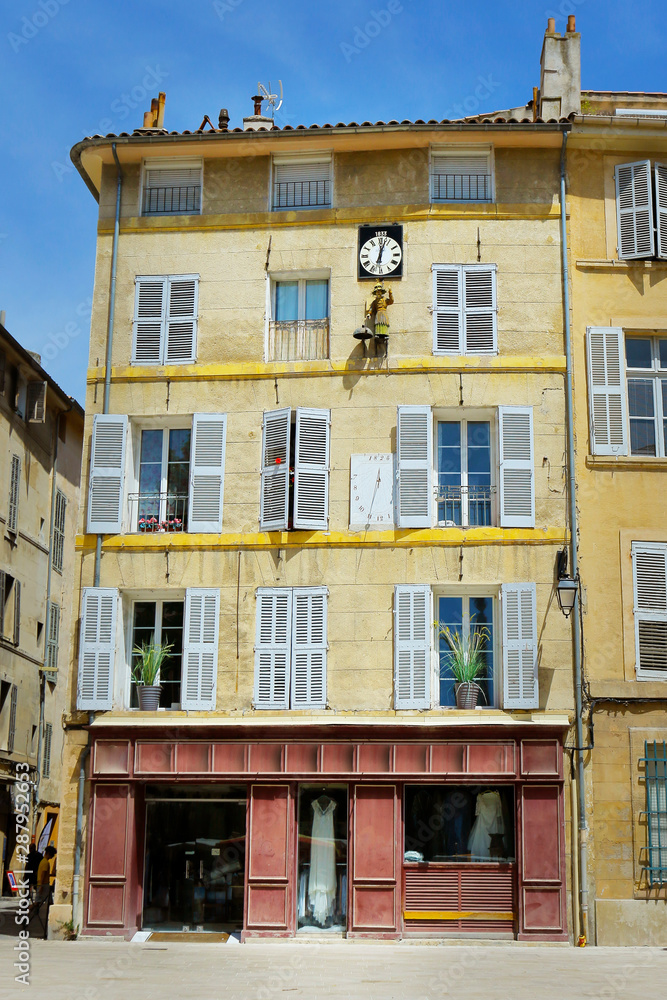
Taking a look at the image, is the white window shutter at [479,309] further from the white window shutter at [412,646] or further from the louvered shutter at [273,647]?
the louvered shutter at [273,647]

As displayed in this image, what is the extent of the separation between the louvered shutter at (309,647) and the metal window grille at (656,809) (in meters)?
4.51

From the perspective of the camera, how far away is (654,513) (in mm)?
18172

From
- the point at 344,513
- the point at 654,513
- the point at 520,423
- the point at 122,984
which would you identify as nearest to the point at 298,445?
the point at 344,513

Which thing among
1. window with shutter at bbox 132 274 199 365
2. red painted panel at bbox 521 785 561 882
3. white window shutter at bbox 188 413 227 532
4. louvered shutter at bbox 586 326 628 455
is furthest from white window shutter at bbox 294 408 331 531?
red painted panel at bbox 521 785 561 882

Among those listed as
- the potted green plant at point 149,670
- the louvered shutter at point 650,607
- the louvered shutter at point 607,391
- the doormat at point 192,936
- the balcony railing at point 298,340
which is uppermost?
the balcony railing at point 298,340

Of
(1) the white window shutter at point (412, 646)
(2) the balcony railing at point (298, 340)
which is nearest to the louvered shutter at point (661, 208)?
(2) the balcony railing at point (298, 340)

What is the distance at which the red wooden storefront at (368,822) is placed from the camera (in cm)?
1694

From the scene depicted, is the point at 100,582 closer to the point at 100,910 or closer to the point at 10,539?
the point at 100,910

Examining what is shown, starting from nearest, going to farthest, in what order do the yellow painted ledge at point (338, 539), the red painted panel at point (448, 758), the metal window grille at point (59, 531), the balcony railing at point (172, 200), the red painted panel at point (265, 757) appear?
the red painted panel at point (448, 758) → the red painted panel at point (265, 757) → the yellow painted ledge at point (338, 539) → the balcony railing at point (172, 200) → the metal window grille at point (59, 531)

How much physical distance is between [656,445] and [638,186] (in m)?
4.00

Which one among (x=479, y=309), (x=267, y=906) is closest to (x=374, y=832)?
(x=267, y=906)

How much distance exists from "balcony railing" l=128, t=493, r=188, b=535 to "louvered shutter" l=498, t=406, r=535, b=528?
4.65 metres

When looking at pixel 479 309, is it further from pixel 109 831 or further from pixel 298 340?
pixel 109 831

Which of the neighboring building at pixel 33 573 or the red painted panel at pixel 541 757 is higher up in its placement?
the neighboring building at pixel 33 573
